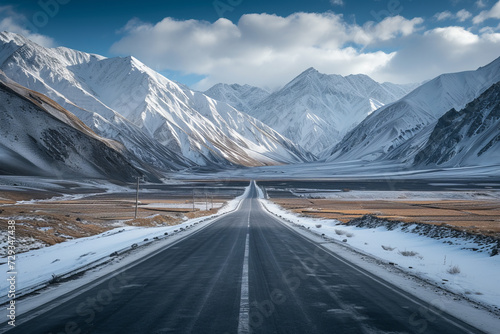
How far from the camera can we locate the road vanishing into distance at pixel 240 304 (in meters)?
6.86

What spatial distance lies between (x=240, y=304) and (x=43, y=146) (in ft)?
470

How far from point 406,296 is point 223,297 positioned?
4746 millimetres

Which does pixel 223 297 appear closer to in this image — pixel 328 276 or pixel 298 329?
pixel 298 329

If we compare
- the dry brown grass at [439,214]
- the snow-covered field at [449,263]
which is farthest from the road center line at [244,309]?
the dry brown grass at [439,214]

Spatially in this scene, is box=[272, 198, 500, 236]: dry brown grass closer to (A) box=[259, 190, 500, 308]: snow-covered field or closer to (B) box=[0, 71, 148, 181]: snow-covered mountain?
(A) box=[259, 190, 500, 308]: snow-covered field

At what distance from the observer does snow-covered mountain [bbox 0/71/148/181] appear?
122 meters

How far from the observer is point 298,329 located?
265 inches

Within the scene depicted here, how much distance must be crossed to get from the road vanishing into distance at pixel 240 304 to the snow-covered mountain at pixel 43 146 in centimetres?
12085

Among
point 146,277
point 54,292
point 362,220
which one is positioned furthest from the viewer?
point 362,220

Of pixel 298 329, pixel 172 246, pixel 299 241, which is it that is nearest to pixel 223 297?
pixel 298 329

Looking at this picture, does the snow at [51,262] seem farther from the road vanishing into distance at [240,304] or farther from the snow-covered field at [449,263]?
the snow-covered field at [449,263]

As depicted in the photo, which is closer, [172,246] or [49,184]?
[172,246]

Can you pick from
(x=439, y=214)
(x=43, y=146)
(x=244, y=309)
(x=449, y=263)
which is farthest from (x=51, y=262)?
(x=43, y=146)

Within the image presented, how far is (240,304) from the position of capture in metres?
8.18
